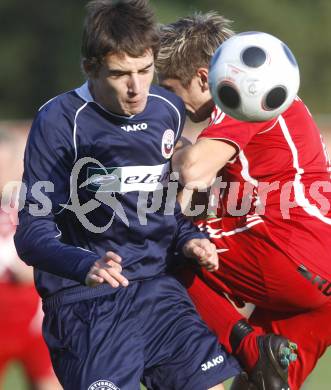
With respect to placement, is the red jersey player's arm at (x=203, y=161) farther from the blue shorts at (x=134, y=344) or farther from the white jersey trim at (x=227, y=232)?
the blue shorts at (x=134, y=344)

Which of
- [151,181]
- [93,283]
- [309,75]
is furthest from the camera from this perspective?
[309,75]

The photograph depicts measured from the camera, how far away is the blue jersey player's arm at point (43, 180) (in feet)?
14.1

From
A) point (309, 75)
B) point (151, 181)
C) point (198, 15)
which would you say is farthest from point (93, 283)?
point (309, 75)

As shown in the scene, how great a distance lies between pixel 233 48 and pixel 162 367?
4.69ft

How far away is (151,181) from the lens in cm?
458

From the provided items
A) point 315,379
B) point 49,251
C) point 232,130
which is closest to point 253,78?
point 232,130

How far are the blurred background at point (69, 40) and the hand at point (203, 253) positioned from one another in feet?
64.0

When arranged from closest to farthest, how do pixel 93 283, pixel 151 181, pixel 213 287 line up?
1. pixel 93 283
2. pixel 151 181
3. pixel 213 287

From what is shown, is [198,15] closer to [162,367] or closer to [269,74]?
[269,74]

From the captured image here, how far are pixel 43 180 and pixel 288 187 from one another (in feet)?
3.66

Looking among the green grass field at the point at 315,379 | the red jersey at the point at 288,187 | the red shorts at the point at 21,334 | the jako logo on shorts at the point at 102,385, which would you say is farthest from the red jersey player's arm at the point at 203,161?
the green grass field at the point at 315,379

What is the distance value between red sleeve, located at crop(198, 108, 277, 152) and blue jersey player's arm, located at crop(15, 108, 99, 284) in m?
0.63

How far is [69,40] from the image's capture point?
25.9 meters

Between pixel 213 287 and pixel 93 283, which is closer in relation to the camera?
pixel 93 283
